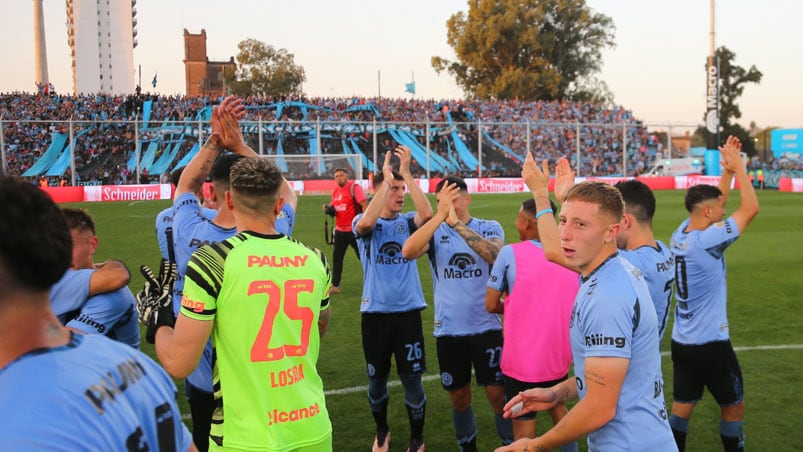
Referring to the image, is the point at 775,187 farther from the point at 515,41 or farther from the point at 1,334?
the point at 1,334

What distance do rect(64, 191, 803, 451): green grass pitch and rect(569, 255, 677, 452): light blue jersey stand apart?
3.25 m

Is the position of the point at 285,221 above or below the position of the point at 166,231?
above

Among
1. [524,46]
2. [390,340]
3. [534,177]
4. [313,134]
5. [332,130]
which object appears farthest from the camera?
[524,46]

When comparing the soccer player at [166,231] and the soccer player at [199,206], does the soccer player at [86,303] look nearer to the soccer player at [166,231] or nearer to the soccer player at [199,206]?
the soccer player at [199,206]

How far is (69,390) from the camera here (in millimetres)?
1535

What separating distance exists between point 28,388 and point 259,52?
7577cm

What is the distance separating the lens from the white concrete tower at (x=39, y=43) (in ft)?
141

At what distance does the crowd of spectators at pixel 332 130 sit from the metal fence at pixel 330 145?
0.07m

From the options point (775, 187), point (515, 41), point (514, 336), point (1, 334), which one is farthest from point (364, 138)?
point (1, 334)

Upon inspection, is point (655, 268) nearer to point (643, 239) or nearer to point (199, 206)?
point (643, 239)

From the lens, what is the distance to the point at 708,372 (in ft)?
17.0

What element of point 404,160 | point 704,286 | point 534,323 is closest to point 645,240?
point 534,323

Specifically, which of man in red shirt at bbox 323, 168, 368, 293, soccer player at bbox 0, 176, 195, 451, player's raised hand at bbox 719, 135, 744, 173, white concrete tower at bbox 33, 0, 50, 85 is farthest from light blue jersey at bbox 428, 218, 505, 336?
white concrete tower at bbox 33, 0, 50, 85

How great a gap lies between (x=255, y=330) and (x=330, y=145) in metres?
38.8
